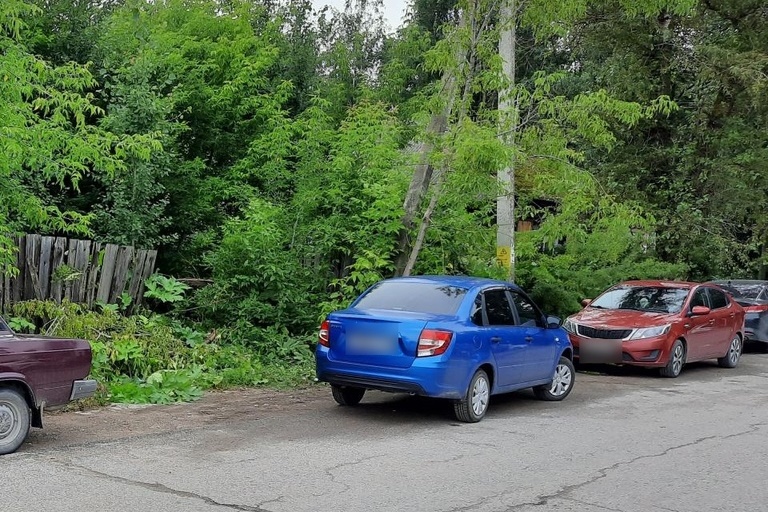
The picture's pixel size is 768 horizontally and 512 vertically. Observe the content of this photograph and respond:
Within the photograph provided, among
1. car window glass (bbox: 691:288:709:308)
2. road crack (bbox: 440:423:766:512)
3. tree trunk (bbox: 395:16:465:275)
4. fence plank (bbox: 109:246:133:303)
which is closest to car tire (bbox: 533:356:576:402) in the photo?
road crack (bbox: 440:423:766:512)

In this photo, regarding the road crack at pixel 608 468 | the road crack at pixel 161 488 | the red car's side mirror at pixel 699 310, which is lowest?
the road crack at pixel 608 468

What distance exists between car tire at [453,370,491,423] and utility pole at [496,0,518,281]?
14.6ft

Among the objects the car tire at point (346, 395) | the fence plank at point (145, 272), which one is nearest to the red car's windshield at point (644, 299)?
the car tire at point (346, 395)

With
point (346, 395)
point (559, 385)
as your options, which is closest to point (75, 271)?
point (346, 395)

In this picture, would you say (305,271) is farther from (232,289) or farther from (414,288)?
(414,288)

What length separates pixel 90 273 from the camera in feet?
39.4

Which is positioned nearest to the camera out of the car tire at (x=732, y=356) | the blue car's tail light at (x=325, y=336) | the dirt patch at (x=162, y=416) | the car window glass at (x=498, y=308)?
the dirt patch at (x=162, y=416)

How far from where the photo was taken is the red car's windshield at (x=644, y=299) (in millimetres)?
14555

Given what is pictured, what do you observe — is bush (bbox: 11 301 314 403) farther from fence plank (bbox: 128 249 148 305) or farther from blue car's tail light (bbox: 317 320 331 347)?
blue car's tail light (bbox: 317 320 331 347)

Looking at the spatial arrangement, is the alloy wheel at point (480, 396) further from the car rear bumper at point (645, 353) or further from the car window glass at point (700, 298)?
the car window glass at point (700, 298)

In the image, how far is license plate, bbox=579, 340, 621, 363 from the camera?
13.6 m

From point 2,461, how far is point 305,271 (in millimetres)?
7392

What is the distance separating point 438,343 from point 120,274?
5778 millimetres

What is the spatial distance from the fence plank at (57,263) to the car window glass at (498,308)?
586 cm
